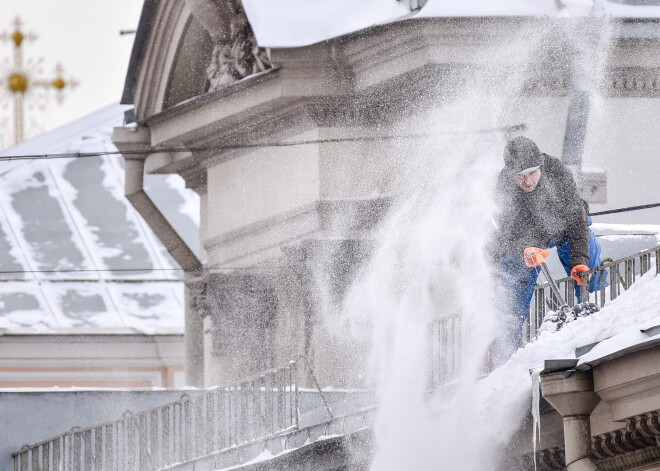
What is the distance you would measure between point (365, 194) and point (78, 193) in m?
15.6

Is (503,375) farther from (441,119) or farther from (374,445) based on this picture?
(441,119)

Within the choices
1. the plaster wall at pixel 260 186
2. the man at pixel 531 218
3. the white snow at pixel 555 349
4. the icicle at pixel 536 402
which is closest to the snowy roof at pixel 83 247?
the plaster wall at pixel 260 186

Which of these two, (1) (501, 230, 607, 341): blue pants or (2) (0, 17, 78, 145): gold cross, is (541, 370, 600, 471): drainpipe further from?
(2) (0, 17, 78, 145): gold cross

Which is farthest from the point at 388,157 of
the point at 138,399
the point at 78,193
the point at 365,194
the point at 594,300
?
the point at 78,193

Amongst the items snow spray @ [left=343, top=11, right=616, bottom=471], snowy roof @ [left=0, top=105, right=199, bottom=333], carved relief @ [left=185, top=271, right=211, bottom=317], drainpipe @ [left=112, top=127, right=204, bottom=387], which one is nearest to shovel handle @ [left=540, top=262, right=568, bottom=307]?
snow spray @ [left=343, top=11, right=616, bottom=471]

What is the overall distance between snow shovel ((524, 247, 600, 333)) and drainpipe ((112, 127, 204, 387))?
10.2 meters

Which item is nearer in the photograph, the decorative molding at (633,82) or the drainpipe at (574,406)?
the drainpipe at (574,406)

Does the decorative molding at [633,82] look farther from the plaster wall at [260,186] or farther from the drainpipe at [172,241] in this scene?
the drainpipe at [172,241]

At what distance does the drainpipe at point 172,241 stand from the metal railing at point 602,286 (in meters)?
9.49

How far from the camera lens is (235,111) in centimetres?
2167

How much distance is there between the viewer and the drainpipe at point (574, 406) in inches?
444

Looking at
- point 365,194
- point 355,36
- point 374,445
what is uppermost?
point 355,36

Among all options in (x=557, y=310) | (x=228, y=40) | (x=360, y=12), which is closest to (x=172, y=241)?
(x=228, y=40)

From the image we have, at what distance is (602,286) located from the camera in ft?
43.5
